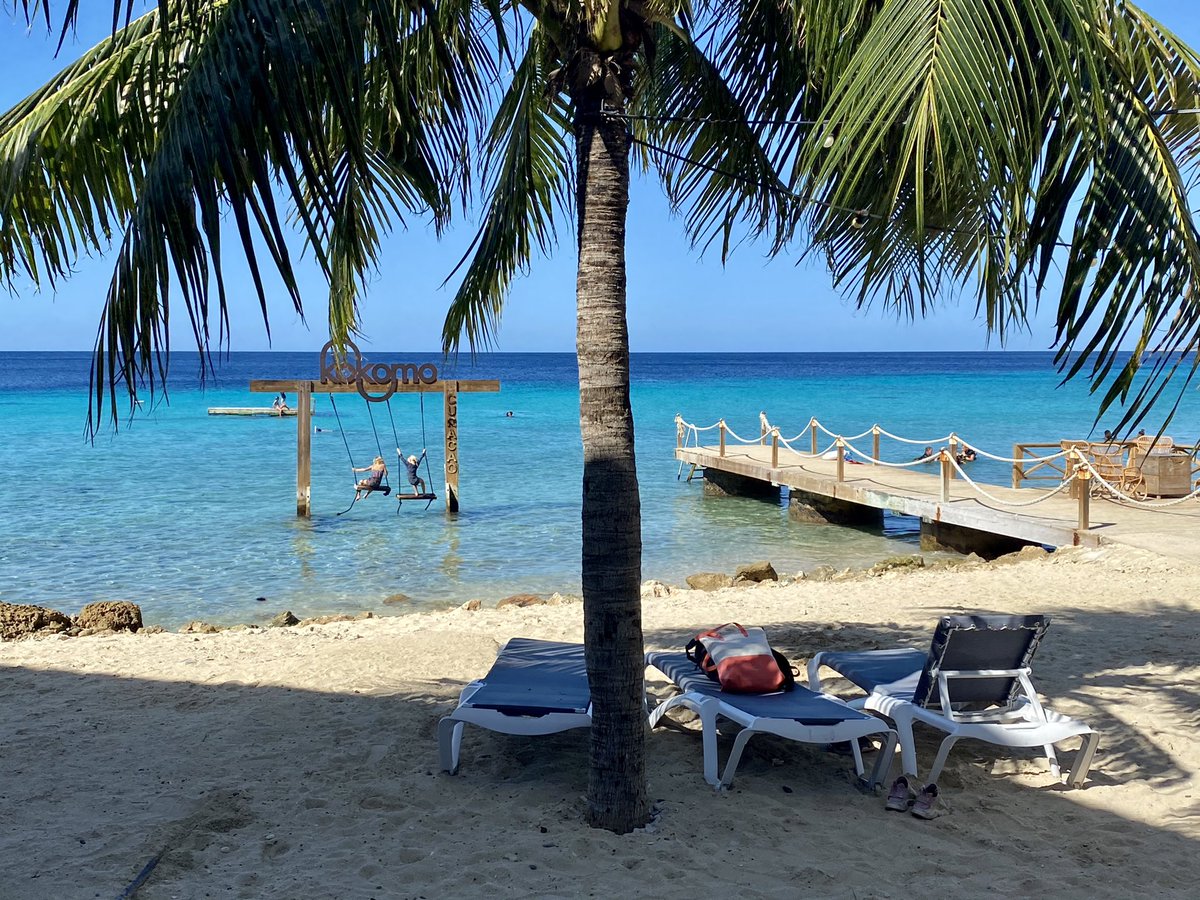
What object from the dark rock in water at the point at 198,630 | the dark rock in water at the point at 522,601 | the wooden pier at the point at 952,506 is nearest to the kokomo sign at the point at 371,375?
the dark rock in water at the point at 522,601

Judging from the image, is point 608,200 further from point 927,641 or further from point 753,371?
point 753,371

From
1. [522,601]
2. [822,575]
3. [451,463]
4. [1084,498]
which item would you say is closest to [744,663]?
[522,601]

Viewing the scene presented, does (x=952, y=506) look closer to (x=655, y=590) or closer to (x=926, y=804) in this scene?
(x=655, y=590)

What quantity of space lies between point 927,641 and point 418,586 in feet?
21.6

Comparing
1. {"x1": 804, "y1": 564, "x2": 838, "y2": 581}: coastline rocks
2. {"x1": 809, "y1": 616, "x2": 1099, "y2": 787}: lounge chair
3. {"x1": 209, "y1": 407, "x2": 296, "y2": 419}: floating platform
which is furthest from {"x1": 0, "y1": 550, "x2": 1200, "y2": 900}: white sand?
{"x1": 209, "y1": 407, "x2": 296, "y2": 419}: floating platform

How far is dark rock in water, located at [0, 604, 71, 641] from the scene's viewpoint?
25.9 feet

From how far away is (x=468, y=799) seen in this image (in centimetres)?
428

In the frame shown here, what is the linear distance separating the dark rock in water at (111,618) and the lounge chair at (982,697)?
247 inches

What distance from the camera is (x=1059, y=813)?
13.9 ft

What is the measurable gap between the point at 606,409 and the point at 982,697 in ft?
7.47

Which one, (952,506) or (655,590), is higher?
(952,506)

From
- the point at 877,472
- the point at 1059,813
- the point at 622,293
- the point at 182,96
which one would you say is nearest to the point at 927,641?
the point at 1059,813

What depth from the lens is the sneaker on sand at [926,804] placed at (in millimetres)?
4152

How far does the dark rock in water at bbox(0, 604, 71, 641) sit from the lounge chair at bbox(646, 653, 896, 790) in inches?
224
